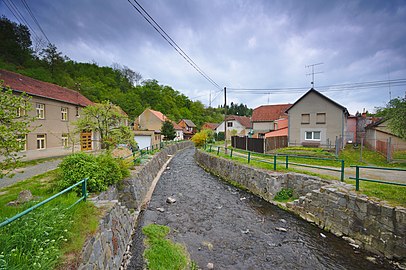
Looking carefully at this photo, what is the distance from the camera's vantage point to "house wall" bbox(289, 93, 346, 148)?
72.9 ft

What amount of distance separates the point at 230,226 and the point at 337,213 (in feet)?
14.3

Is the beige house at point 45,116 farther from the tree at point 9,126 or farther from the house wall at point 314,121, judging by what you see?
the house wall at point 314,121

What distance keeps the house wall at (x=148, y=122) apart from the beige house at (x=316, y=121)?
3330cm

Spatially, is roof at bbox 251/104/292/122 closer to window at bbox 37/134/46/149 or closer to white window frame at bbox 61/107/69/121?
white window frame at bbox 61/107/69/121

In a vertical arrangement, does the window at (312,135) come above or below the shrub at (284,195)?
above

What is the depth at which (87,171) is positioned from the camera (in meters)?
7.16

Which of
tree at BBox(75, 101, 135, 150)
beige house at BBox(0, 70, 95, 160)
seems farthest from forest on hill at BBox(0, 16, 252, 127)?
tree at BBox(75, 101, 135, 150)

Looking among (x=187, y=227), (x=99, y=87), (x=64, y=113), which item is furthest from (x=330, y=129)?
(x=99, y=87)

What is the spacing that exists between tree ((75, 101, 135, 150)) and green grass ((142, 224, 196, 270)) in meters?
6.86

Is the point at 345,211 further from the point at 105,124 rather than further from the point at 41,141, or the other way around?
the point at 41,141

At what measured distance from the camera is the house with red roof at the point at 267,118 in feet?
120

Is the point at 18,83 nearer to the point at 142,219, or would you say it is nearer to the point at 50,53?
the point at 142,219

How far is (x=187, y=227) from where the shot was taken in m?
8.30

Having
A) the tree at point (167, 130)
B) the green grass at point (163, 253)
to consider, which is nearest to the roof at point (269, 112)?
the tree at point (167, 130)
